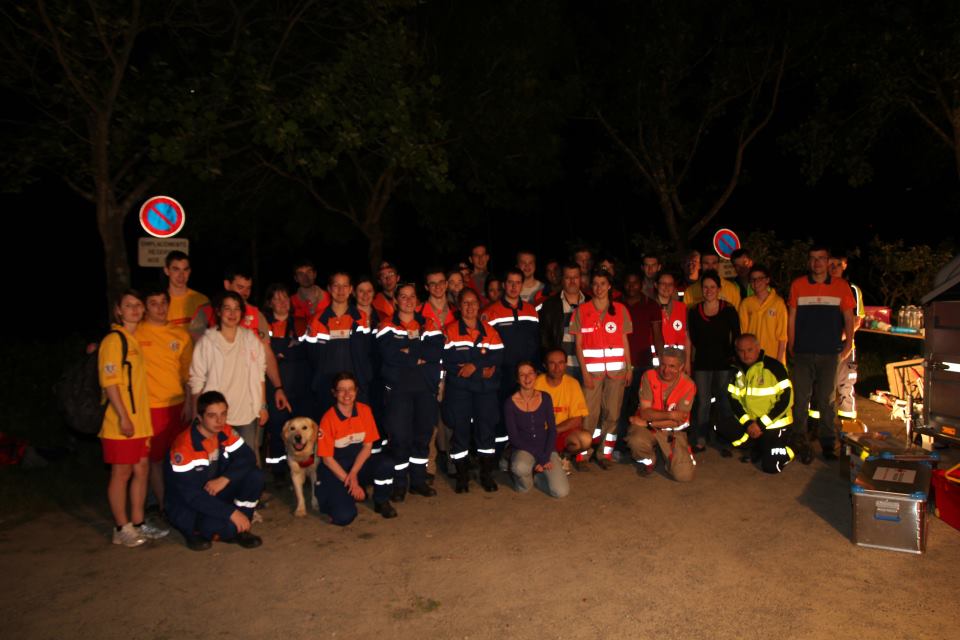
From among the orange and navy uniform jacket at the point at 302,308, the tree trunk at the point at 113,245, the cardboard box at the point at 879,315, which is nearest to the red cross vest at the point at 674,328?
the orange and navy uniform jacket at the point at 302,308

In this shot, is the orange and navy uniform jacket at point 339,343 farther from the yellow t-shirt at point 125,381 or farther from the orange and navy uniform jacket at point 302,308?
the yellow t-shirt at point 125,381

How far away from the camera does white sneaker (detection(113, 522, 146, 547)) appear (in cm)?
574

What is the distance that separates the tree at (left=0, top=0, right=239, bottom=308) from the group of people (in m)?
3.11

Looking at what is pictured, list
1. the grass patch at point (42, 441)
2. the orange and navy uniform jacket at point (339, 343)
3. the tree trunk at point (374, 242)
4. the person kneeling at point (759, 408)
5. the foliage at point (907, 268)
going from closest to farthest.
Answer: the grass patch at point (42, 441)
the orange and navy uniform jacket at point (339, 343)
the person kneeling at point (759, 408)
the foliage at point (907, 268)
the tree trunk at point (374, 242)

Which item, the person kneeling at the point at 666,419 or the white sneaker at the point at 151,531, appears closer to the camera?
the white sneaker at the point at 151,531

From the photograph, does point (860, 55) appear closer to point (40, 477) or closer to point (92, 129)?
point (92, 129)

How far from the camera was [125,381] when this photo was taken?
5684 millimetres

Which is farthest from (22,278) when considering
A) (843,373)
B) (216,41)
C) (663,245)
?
(843,373)

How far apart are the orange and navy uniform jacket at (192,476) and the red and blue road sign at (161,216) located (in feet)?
12.9

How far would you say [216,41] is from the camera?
12.8 metres

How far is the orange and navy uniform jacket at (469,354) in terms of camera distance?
7.15 metres

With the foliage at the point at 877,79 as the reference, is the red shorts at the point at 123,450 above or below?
below

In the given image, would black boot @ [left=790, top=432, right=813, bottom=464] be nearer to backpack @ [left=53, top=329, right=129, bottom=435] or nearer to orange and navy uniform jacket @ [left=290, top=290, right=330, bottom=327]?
orange and navy uniform jacket @ [left=290, top=290, right=330, bottom=327]

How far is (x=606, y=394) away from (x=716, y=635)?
3.74 meters
